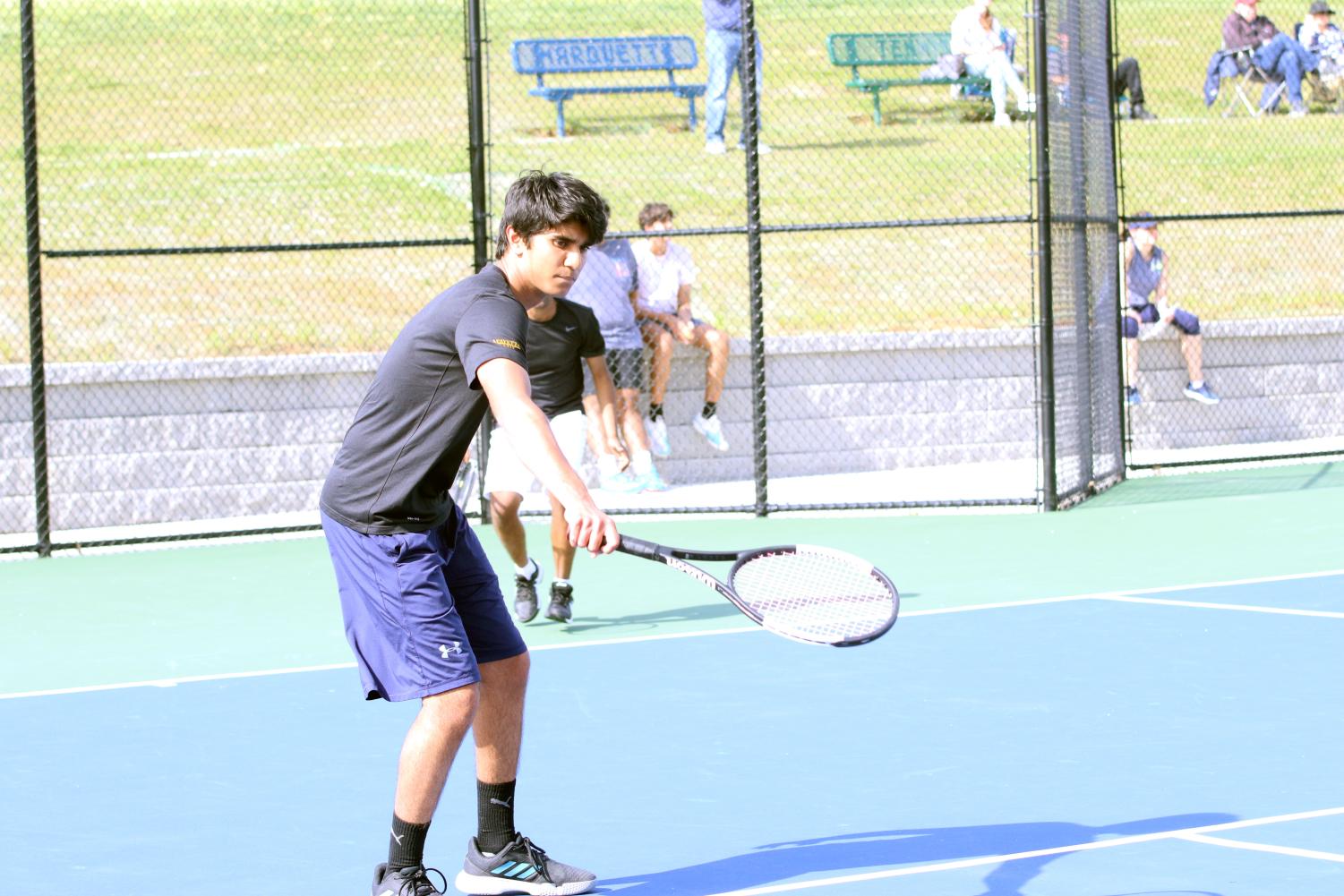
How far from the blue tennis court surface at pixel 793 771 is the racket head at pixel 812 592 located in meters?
0.61

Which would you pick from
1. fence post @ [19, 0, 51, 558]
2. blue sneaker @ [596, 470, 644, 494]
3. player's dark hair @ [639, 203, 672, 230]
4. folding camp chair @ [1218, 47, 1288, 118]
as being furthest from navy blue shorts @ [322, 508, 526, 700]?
folding camp chair @ [1218, 47, 1288, 118]

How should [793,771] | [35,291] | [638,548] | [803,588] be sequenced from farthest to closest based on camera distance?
[35,291] < [793,771] < [803,588] < [638,548]

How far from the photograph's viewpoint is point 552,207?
438 cm

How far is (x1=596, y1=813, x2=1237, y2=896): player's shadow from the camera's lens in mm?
4699

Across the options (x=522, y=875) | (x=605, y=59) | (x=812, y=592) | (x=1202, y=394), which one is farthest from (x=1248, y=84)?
(x=522, y=875)

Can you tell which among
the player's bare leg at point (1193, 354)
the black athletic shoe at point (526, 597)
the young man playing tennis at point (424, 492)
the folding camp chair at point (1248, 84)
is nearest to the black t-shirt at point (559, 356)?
the black athletic shoe at point (526, 597)

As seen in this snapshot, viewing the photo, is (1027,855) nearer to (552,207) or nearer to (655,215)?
(552,207)

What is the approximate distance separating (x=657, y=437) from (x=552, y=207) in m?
8.48

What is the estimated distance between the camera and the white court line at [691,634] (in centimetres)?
753

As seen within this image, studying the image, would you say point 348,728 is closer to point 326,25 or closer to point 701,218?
point 701,218

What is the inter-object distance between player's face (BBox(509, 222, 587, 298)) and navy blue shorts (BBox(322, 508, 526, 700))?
653mm

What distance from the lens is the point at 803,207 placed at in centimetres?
1827

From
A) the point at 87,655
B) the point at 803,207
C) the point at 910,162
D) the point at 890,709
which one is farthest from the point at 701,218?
the point at 890,709

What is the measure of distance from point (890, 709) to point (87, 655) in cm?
369
